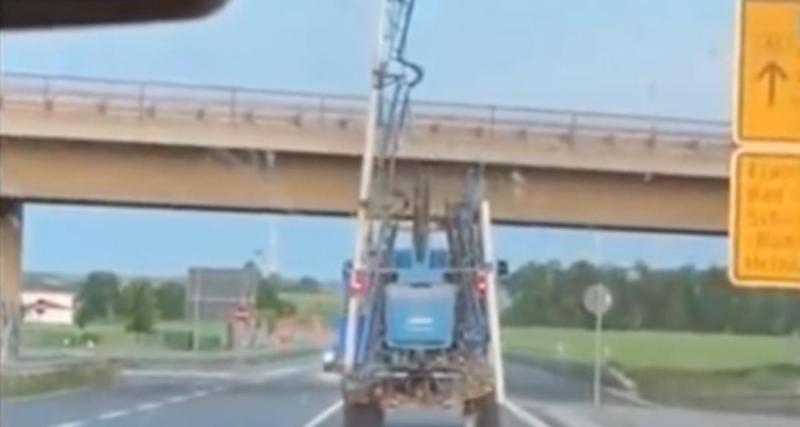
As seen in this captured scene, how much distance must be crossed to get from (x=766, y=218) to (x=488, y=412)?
20.0 m

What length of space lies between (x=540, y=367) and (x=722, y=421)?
12.5 metres

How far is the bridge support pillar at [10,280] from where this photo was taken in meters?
31.2

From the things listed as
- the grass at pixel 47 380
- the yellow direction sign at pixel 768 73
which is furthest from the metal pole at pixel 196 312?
the yellow direction sign at pixel 768 73

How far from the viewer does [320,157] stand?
4481cm

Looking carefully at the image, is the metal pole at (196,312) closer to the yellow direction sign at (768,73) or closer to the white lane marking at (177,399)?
the white lane marking at (177,399)

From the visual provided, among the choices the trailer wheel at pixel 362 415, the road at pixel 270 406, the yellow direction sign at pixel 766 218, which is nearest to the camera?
the yellow direction sign at pixel 766 218

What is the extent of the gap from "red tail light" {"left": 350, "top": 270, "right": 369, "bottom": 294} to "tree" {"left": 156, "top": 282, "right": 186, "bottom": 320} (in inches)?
109

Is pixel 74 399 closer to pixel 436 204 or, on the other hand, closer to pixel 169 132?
pixel 436 204

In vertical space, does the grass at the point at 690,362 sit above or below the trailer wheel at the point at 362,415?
above

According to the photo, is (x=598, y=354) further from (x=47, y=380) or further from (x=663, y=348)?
(x=47, y=380)

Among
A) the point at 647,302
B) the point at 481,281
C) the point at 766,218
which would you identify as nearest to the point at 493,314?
the point at 481,281

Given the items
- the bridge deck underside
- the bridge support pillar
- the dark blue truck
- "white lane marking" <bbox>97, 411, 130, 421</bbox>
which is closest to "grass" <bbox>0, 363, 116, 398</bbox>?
the bridge support pillar

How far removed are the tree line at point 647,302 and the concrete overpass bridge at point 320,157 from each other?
283 cm

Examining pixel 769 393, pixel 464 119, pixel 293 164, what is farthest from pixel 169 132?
pixel 769 393
